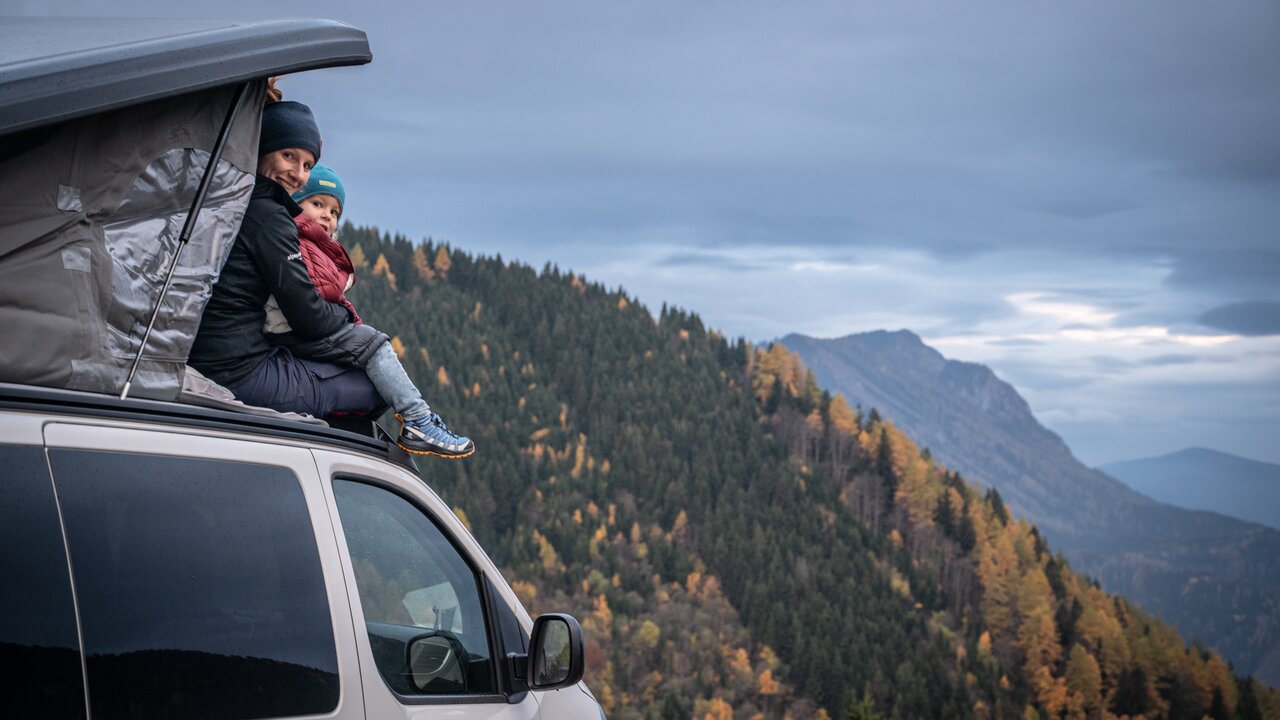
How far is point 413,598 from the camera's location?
3729 millimetres

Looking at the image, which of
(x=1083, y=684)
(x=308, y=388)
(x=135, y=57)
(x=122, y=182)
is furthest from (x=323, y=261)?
(x=1083, y=684)

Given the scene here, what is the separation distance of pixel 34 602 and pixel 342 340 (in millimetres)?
1964

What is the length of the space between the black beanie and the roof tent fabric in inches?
25.8

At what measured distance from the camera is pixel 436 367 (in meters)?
192

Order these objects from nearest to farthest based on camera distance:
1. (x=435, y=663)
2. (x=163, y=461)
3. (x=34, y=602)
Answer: (x=34, y=602) → (x=163, y=461) → (x=435, y=663)

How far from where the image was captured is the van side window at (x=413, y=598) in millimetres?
3354

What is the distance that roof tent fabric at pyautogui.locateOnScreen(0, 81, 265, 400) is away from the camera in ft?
8.77

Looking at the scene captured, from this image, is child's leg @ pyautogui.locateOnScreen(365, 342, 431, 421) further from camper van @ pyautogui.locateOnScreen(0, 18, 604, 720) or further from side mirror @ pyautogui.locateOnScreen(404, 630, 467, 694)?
side mirror @ pyautogui.locateOnScreen(404, 630, 467, 694)

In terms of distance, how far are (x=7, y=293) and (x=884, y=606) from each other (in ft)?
485

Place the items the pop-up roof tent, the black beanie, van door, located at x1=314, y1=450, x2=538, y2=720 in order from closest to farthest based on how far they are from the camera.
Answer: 1. the pop-up roof tent
2. van door, located at x1=314, y1=450, x2=538, y2=720
3. the black beanie

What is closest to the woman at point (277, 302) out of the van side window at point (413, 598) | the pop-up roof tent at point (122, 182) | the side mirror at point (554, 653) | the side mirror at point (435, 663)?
the pop-up roof tent at point (122, 182)

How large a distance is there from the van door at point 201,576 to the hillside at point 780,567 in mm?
102327

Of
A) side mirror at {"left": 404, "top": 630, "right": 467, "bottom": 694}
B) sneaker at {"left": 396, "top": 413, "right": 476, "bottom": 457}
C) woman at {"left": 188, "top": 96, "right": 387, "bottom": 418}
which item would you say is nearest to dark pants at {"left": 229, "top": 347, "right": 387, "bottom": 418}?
woman at {"left": 188, "top": 96, "right": 387, "bottom": 418}

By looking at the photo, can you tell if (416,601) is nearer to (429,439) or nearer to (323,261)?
(429,439)
